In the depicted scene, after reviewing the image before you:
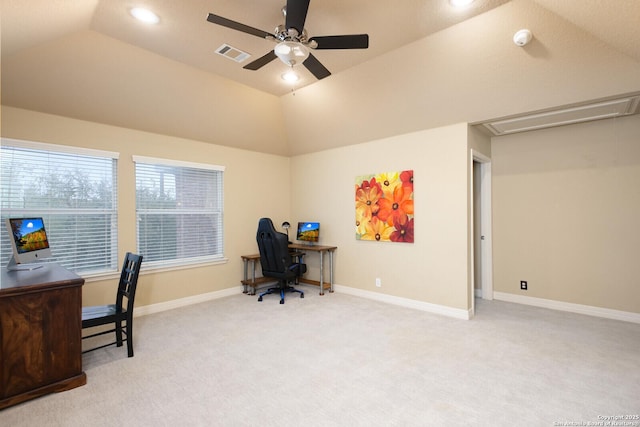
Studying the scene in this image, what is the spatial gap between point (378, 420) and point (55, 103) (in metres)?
4.20

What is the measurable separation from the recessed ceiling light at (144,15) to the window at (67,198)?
1.81 metres

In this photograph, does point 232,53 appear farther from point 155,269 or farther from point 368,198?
point 155,269

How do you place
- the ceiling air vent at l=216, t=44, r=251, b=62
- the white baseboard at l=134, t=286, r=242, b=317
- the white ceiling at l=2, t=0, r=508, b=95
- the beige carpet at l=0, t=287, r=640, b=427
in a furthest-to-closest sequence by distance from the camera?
the white baseboard at l=134, t=286, r=242, b=317 → the ceiling air vent at l=216, t=44, r=251, b=62 → the white ceiling at l=2, t=0, r=508, b=95 → the beige carpet at l=0, t=287, r=640, b=427

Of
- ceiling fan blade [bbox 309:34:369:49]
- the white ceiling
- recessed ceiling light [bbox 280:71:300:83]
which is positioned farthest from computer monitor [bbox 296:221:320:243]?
ceiling fan blade [bbox 309:34:369:49]

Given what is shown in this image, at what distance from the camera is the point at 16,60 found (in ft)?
9.12

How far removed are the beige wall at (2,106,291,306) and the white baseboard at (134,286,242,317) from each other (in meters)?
0.06

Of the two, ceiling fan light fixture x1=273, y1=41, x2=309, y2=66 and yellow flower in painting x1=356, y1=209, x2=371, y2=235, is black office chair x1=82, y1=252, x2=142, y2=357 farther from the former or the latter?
yellow flower in painting x1=356, y1=209, x2=371, y2=235

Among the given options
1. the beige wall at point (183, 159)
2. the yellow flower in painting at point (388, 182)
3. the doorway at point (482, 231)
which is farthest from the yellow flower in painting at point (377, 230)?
the beige wall at point (183, 159)

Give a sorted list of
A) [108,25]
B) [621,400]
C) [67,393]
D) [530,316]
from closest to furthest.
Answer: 1. [621,400]
2. [67,393]
3. [108,25]
4. [530,316]

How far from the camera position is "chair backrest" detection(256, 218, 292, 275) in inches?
174

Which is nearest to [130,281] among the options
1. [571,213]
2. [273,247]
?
[273,247]

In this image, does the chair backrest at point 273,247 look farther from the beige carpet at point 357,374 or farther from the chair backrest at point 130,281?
the chair backrest at point 130,281

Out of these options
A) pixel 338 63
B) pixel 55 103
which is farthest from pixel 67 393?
pixel 338 63

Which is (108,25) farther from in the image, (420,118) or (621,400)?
(621,400)
